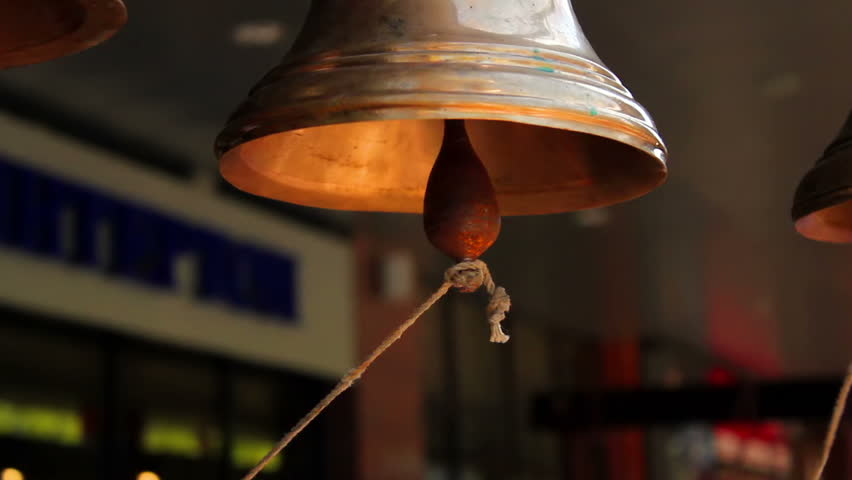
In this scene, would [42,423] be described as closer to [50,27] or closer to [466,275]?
[50,27]

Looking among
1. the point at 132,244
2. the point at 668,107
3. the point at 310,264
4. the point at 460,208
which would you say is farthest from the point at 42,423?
the point at 460,208

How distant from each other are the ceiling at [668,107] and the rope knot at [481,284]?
160 inches

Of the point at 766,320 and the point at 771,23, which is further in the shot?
the point at 766,320

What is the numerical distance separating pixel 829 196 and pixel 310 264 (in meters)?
6.92

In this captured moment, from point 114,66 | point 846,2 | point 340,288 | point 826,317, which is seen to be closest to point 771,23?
point 846,2

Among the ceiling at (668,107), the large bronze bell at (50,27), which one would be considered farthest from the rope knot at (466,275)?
the ceiling at (668,107)

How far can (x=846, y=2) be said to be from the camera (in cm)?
574

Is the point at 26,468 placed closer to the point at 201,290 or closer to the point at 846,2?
the point at 201,290

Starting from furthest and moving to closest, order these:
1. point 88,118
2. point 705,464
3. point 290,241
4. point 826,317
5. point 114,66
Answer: point 705,464
point 826,317
point 290,241
point 88,118
point 114,66

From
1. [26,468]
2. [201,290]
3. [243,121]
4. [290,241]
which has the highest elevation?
[290,241]

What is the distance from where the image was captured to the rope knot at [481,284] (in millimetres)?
1561

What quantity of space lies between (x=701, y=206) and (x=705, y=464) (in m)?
9.69

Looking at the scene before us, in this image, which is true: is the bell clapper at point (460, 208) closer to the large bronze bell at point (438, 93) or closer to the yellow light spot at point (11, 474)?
the large bronze bell at point (438, 93)

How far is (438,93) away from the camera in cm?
145
